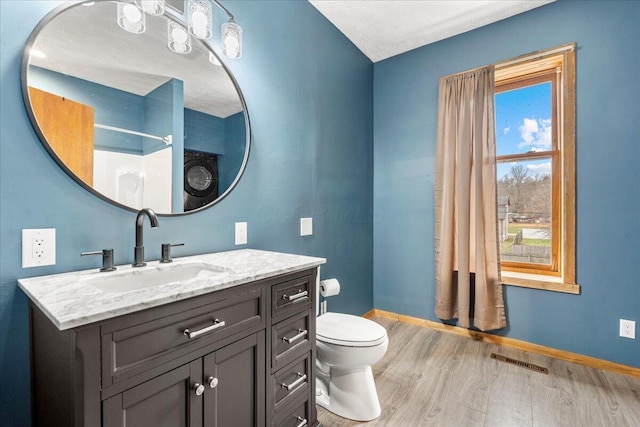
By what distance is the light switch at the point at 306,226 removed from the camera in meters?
2.20

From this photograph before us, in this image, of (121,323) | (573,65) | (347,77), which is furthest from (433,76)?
(121,323)

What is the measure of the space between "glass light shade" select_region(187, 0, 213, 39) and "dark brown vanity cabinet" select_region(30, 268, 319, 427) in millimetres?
1163

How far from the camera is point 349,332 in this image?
1.67m

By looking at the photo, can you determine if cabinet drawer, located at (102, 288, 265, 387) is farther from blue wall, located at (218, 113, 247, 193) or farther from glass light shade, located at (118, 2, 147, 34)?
glass light shade, located at (118, 2, 147, 34)

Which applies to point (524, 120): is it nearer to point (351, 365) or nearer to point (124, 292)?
point (351, 365)

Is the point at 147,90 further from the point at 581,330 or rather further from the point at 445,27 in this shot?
the point at 581,330

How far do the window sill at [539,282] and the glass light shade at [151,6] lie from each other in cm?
285

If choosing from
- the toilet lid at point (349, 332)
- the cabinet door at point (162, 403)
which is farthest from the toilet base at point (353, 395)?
the cabinet door at point (162, 403)

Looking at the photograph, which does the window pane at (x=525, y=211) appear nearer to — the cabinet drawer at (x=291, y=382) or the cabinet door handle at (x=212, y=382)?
the cabinet drawer at (x=291, y=382)

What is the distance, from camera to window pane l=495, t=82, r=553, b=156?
2.46 meters

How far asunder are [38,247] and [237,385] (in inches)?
32.9

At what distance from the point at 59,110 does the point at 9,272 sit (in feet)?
1.92

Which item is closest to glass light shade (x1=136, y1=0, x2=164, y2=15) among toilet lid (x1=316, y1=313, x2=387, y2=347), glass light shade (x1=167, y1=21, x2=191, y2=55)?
glass light shade (x1=167, y1=21, x2=191, y2=55)

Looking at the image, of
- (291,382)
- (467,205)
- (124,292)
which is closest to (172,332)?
(124,292)
